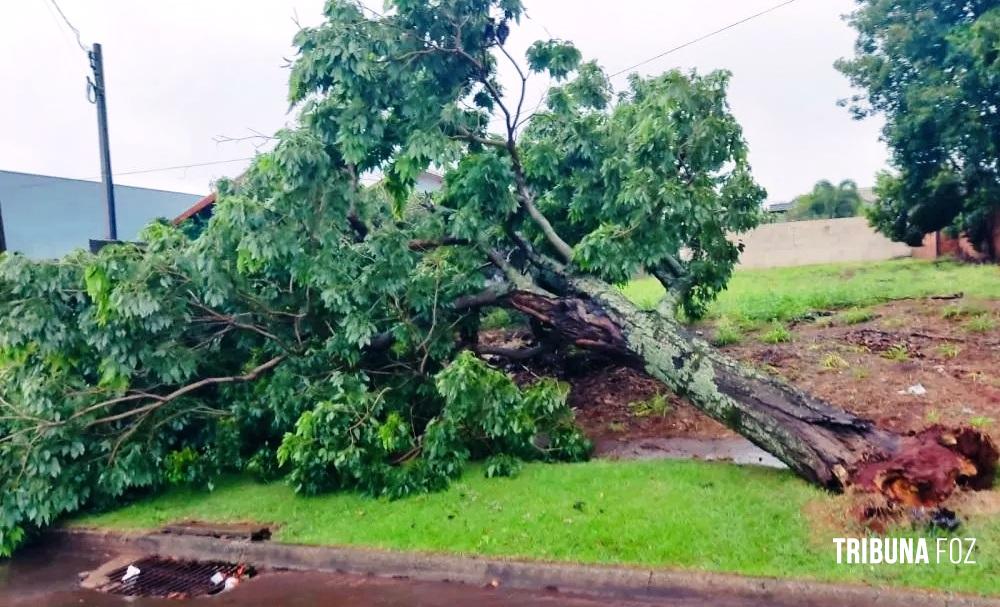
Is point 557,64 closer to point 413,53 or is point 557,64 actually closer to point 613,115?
point 613,115

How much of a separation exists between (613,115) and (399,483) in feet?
15.1

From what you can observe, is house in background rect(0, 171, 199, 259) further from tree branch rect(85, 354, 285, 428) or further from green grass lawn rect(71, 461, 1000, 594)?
green grass lawn rect(71, 461, 1000, 594)

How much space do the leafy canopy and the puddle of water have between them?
19.9 inches

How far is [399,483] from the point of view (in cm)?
687

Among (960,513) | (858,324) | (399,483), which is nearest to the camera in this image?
(960,513)

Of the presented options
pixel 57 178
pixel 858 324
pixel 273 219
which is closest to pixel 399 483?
pixel 273 219

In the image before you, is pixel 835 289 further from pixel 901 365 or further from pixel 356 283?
pixel 356 283

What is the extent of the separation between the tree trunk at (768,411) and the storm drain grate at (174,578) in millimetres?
3637

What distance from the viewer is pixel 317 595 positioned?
18.6 ft

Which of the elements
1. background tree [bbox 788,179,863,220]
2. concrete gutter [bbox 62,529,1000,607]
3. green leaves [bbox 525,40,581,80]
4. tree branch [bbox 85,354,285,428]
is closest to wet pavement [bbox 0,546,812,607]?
concrete gutter [bbox 62,529,1000,607]

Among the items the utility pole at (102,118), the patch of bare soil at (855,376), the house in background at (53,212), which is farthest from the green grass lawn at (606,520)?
the house in background at (53,212)

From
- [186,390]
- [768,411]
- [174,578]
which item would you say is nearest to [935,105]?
[768,411]

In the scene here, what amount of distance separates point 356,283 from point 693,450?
11.7ft

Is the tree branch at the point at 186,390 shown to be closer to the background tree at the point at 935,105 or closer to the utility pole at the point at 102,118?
the utility pole at the point at 102,118
